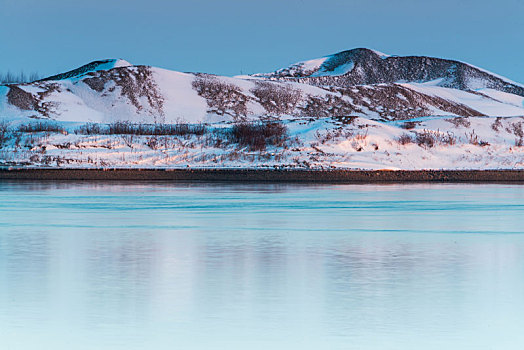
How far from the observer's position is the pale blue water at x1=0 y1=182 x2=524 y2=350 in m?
4.75

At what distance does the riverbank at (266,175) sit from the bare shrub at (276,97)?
1137 inches

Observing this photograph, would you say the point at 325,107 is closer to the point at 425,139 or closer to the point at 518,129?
the point at 518,129

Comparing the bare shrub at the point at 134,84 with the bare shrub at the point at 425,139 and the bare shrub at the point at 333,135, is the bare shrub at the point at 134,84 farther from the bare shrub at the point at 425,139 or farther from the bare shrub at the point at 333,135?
the bare shrub at the point at 425,139

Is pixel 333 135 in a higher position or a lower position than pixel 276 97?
lower

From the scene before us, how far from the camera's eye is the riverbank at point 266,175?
2314cm

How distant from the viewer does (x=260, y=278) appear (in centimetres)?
648

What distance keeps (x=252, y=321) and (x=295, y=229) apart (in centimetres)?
494

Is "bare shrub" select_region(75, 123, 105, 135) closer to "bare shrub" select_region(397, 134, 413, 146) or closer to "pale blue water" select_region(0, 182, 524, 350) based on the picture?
"bare shrub" select_region(397, 134, 413, 146)

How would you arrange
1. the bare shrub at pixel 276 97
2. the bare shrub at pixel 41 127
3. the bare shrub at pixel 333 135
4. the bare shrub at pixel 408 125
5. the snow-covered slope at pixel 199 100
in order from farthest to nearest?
the bare shrub at pixel 276 97 → the snow-covered slope at pixel 199 100 → the bare shrub at pixel 408 125 → the bare shrub at pixel 41 127 → the bare shrub at pixel 333 135

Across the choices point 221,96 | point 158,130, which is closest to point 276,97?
point 221,96

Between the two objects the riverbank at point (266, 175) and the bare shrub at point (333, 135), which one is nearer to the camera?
the riverbank at point (266, 175)

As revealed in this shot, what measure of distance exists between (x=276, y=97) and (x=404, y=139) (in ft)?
85.3

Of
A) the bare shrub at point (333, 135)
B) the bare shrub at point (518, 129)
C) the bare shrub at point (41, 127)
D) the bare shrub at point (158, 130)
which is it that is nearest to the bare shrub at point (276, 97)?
the bare shrub at point (518, 129)

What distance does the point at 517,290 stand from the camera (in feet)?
19.8
